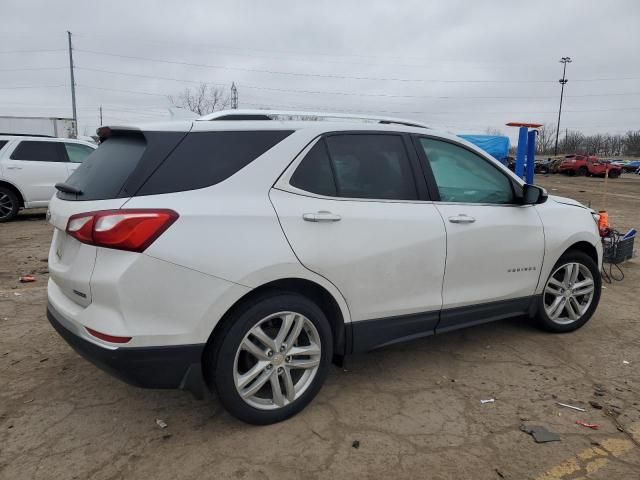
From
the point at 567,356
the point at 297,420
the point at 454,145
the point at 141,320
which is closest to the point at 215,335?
the point at 141,320

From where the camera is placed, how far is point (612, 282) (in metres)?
6.27

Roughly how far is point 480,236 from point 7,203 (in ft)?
34.5

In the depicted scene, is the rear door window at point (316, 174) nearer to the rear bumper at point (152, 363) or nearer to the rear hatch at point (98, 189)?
the rear hatch at point (98, 189)

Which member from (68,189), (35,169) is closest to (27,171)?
(35,169)

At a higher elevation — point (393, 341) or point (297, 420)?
point (393, 341)

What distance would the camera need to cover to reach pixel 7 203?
10539 millimetres

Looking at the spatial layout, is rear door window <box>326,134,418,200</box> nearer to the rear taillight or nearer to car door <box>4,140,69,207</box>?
the rear taillight

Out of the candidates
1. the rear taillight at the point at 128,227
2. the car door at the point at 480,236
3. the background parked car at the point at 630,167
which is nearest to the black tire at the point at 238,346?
the rear taillight at the point at 128,227

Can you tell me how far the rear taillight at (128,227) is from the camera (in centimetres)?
234

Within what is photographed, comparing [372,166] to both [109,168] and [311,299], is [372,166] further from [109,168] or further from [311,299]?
[109,168]

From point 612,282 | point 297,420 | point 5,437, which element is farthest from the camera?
point 612,282

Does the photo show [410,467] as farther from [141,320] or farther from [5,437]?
[5,437]

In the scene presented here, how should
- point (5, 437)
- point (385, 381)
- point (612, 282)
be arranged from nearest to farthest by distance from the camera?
1. point (5, 437)
2. point (385, 381)
3. point (612, 282)

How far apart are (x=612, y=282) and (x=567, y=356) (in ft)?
9.70
